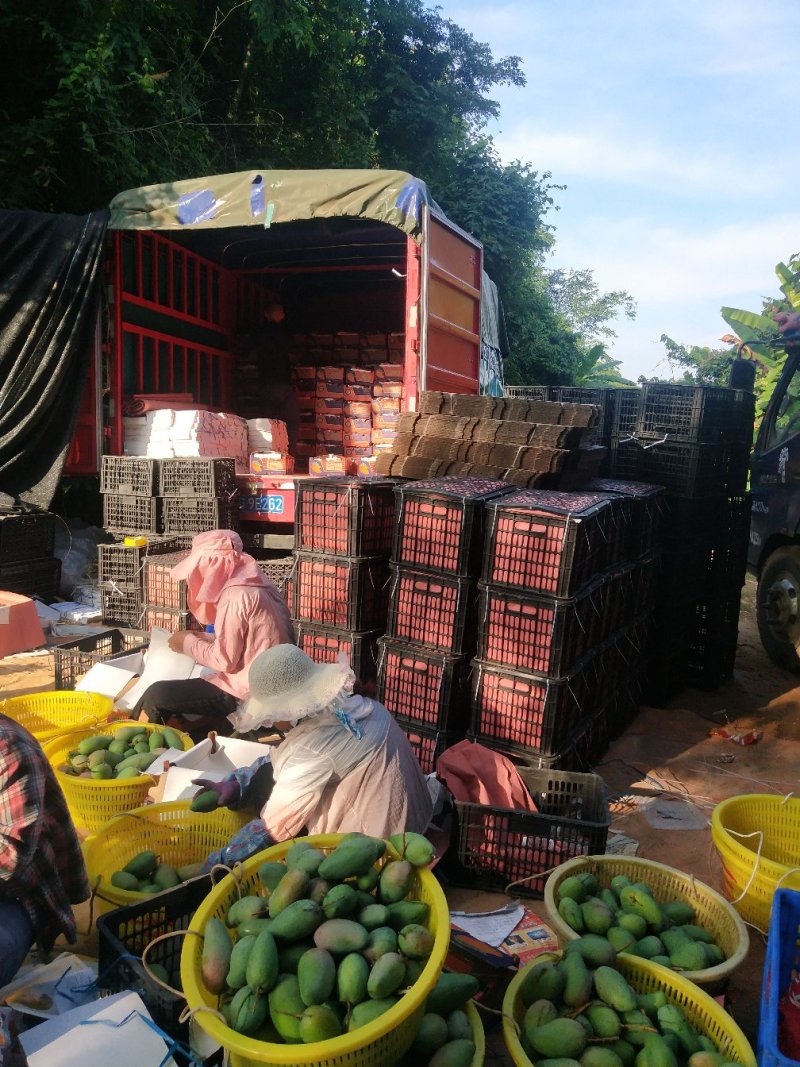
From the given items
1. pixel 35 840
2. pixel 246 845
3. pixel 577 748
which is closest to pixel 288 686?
pixel 246 845

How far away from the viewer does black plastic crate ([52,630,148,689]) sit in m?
5.36

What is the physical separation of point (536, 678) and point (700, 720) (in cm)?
259

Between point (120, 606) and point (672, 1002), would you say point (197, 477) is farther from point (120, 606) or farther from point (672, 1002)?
point (672, 1002)

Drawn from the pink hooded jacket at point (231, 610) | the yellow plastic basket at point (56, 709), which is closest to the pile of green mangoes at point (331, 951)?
the pink hooded jacket at point (231, 610)

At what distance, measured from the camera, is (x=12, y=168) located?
9.34 meters

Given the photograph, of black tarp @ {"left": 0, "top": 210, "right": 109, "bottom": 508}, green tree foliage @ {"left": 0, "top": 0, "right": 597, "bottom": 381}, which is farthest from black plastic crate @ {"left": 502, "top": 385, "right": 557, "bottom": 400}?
green tree foliage @ {"left": 0, "top": 0, "right": 597, "bottom": 381}

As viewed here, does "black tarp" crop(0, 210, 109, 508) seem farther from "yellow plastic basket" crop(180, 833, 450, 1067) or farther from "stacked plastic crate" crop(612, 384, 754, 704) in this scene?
"yellow plastic basket" crop(180, 833, 450, 1067)

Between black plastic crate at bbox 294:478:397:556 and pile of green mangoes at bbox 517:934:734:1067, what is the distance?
8.58ft

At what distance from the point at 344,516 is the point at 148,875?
2.24 metres

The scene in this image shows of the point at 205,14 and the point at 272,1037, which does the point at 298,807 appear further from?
the point at 205,14

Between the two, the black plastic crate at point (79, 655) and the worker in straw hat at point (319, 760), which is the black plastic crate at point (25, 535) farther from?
Result: the worker in straw hat at point (319, 760)

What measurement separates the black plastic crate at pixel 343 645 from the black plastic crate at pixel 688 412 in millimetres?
2932

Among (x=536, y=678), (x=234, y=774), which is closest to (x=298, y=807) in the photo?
(x=234, y=774)

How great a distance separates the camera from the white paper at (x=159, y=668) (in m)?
4.74
